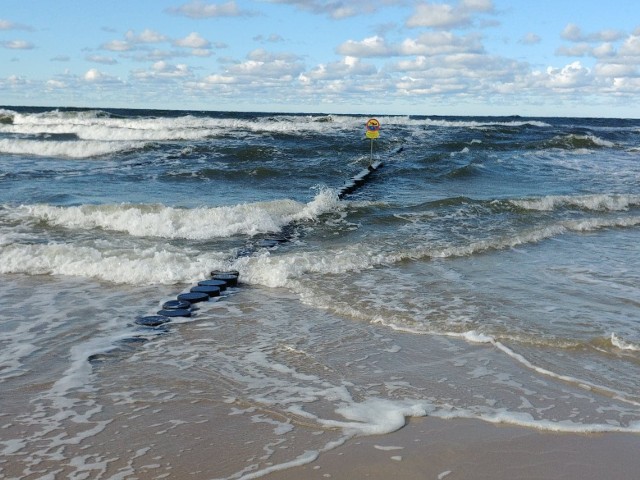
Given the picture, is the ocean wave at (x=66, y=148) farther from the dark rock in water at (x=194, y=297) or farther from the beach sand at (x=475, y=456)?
the beach sand at (x=475, y=456)

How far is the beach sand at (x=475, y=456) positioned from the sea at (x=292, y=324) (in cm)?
12

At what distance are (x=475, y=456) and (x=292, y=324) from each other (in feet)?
9.00

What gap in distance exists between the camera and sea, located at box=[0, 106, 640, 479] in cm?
382

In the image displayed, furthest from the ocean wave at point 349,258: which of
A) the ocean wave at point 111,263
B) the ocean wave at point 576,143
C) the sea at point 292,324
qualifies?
the ocean wave at point 576,143

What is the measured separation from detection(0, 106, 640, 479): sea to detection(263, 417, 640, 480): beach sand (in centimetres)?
12

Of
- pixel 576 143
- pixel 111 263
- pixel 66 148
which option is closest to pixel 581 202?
pixel 111 263

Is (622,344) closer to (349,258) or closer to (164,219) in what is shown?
(349,258)

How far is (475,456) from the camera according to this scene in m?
3.51

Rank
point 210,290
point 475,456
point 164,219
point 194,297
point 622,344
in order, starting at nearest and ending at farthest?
point 475,456 < point 622,344 < point 194,297 < point 210,290 < point 164,219

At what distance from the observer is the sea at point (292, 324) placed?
3.82 m

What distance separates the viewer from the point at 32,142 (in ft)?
90.3

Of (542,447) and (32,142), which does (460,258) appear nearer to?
(542,447)

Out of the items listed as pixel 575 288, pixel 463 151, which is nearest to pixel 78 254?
pixel 575 288

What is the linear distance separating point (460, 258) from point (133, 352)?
5243 millimetres
